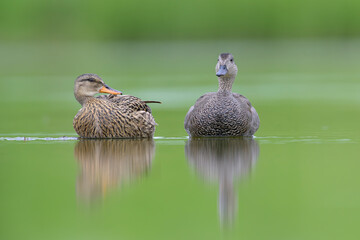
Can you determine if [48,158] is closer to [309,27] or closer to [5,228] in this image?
[5,228]

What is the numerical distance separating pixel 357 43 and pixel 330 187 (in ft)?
77.8

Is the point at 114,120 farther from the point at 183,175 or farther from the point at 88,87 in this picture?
the point at 183,175

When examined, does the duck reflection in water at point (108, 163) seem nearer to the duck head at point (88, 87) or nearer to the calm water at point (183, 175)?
the calm water at point (183, 175)

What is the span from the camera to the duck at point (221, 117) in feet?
30.5

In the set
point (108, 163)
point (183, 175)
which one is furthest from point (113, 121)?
point (183, 175)

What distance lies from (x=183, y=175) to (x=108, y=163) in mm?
892

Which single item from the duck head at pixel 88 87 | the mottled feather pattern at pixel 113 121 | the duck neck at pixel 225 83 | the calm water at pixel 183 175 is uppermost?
the duck neck at pixel 225 83

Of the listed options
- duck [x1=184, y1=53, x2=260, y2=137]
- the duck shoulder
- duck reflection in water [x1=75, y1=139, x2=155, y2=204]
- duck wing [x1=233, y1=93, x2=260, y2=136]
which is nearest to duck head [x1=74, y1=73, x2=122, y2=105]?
the duck shoulder

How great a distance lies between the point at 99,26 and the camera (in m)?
26.8

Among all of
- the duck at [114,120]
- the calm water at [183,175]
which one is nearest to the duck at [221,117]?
the calm water at [183,175]

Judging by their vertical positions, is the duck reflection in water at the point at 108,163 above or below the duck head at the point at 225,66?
below

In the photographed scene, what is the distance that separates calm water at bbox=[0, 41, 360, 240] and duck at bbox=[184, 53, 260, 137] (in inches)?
8.1

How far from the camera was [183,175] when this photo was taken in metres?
6.72

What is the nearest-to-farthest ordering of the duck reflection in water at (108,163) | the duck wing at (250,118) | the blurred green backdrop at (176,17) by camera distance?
1. the duck reflection in water at (108,163)
2. the duck wing at (250,118)
3. the blurred green backdrop at (176,17)
